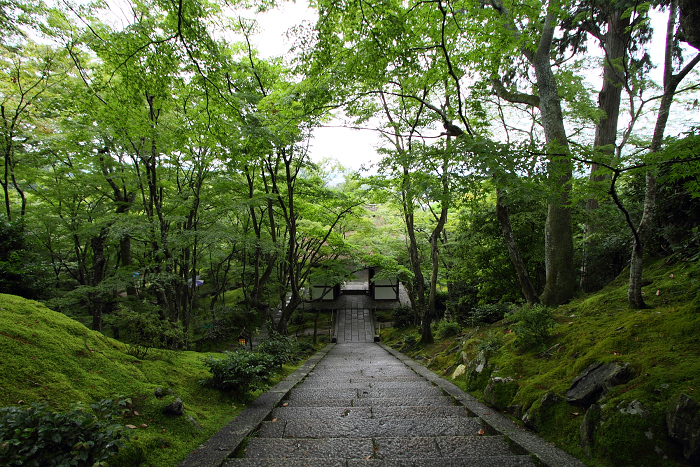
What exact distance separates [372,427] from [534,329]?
2.75m

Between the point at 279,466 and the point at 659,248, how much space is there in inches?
261

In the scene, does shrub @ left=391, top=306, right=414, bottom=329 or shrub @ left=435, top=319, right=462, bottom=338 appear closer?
shrub @ left=435, top=319, right=462, bottom=338

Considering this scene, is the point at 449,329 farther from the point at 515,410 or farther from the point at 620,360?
the point at 620,360

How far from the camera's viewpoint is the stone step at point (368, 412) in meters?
3.36

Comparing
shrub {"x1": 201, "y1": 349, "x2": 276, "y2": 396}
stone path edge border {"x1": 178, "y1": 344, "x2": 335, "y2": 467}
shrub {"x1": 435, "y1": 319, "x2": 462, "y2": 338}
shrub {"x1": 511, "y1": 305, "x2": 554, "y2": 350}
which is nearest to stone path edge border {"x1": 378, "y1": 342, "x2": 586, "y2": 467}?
shrub {"x1": 511, "y1": 305, "x2": 554, "y2": 350}

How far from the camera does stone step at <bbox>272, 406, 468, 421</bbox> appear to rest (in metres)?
3.36

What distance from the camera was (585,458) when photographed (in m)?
2.38

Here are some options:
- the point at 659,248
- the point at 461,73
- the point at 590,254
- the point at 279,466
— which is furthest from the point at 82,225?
the point at 659,248

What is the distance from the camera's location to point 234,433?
2.90 metres

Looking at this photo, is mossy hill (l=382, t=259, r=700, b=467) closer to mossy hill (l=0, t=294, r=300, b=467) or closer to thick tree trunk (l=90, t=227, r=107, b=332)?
mossy hill (l=0, t=294, r=300, b=467)

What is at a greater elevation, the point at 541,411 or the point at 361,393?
the point at 541,411

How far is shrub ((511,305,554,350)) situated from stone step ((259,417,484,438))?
1.67 meters

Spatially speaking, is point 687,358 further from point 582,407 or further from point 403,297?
point 403,297

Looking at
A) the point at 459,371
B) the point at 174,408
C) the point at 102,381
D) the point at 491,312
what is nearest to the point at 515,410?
the point at 459,371
